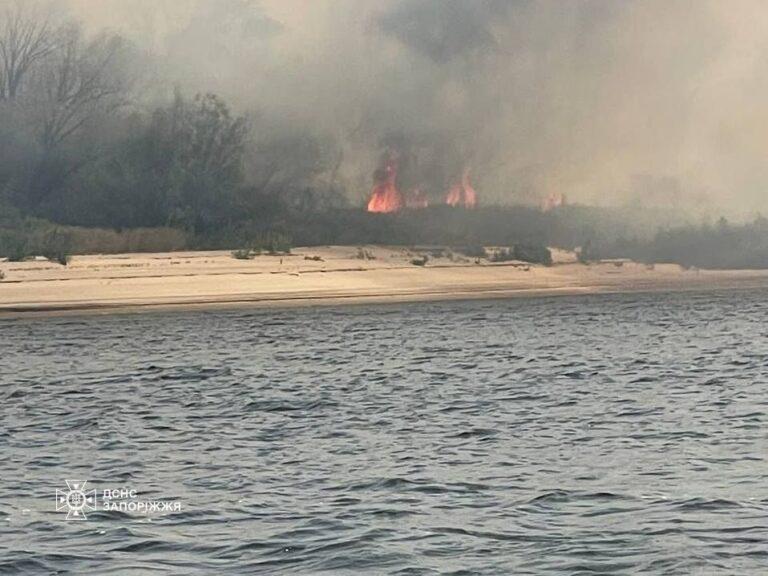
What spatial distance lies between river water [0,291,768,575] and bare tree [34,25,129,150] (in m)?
28.1

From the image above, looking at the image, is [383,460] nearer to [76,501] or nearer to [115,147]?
[76,501]

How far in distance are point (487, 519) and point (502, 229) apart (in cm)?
6017

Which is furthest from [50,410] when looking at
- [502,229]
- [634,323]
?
[502,229]

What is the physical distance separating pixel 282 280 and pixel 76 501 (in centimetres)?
4537

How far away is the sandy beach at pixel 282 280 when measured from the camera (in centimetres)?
5569

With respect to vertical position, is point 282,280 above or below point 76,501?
above

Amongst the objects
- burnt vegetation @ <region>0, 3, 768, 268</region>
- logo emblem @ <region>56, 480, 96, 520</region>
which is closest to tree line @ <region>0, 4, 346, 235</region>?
burnt vegetation @ <region>0, 3, 768, 268</region>

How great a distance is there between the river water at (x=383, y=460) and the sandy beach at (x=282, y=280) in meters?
12.8

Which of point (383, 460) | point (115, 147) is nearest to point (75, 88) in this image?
point (115, 147)

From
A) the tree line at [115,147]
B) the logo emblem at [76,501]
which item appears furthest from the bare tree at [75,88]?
the logo emblem at [76,501]

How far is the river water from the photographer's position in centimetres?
1523

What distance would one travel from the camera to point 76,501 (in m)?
17.8

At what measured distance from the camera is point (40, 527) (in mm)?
16359

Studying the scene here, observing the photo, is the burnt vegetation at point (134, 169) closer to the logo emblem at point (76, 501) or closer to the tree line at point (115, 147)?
the tree line at point (115, 147)
